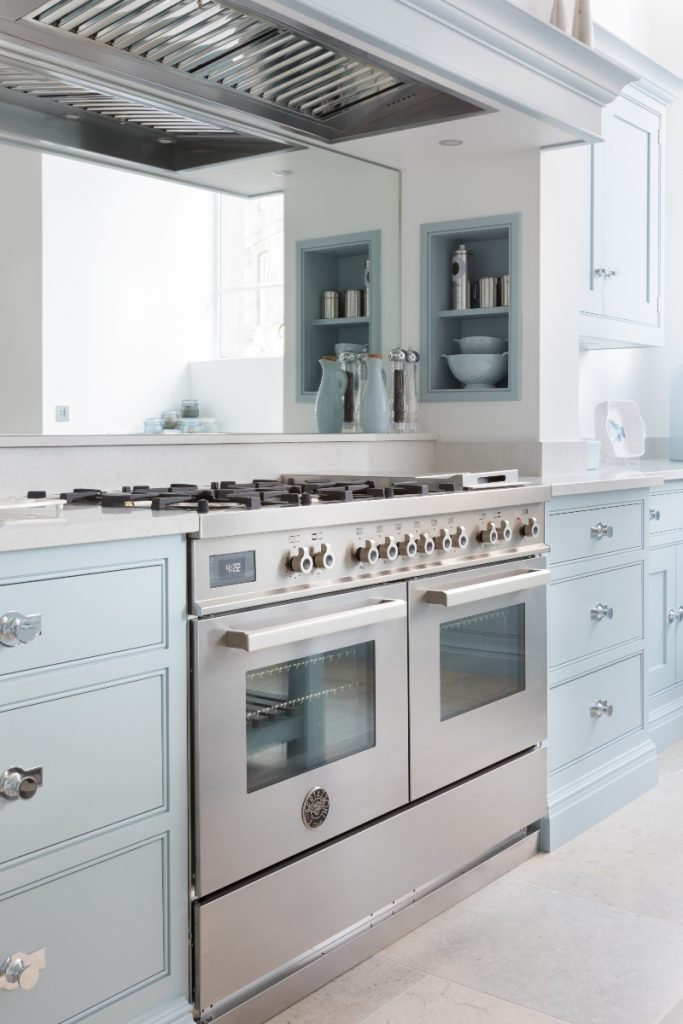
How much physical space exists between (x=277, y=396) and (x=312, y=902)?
1.42 m

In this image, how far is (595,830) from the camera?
2.99 metres

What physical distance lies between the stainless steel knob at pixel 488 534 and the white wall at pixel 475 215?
0.82m

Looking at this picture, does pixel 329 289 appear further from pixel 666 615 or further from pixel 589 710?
pixel 666 615

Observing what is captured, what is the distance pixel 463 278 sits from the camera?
3.48 metres

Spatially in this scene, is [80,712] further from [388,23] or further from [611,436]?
[611,436]

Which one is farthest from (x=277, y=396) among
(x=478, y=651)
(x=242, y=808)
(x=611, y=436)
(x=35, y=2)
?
(x=611, y=436)

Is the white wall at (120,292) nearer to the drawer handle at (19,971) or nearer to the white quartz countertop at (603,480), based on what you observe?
the white quartz countertop at (603,480)

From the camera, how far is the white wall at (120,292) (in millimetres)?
2381

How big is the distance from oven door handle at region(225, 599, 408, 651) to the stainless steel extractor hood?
1.19m

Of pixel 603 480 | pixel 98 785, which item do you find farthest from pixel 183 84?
pixel 98 785

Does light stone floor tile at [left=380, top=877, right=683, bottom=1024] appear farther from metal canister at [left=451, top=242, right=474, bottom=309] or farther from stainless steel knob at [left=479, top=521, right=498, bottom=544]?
metal canister at [left=451, top=242, right=474, bottom=309]

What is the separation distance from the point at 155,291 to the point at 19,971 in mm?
1535

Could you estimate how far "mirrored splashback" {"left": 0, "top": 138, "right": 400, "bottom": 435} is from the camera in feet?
7.61

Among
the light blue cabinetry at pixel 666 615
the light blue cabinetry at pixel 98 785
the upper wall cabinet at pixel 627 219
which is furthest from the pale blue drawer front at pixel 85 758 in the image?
the upper wall cabinet at pixel 627 219
